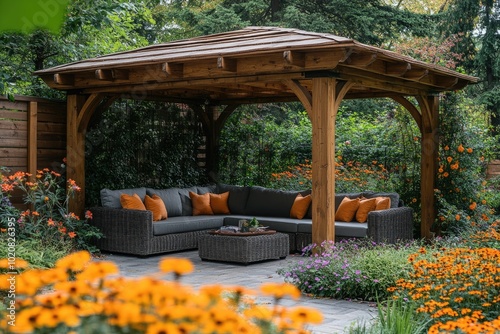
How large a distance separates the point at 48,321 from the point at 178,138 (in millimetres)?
10681

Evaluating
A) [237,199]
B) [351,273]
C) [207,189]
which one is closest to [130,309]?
[351,273]

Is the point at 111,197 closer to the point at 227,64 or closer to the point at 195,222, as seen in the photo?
the point at 195,222

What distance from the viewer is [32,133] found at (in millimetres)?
9570

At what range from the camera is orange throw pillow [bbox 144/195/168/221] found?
33.0 ft

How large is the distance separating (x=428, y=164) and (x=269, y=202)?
97.8 inches

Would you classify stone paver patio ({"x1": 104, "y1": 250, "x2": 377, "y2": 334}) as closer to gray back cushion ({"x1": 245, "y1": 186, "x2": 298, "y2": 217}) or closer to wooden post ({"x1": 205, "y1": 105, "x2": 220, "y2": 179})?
gray back cushion ({"x1": 245, "y1": 186, "x2": 298, "y2": 217})

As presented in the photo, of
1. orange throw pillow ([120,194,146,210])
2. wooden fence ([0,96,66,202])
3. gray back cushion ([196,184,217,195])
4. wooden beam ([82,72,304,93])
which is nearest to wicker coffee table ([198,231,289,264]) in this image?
orange throw pillow ([120,194,146,210])

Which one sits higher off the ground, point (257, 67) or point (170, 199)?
point (257, 67)

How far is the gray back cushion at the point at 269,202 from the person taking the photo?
35.2ft

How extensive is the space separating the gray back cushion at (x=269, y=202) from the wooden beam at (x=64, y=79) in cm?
332

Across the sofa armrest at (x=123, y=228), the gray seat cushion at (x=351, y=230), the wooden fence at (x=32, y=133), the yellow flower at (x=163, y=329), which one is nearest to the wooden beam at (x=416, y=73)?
the gray seat cushion at (x=351, y=230)

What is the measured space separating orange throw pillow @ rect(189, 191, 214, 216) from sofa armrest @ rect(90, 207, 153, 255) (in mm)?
1667

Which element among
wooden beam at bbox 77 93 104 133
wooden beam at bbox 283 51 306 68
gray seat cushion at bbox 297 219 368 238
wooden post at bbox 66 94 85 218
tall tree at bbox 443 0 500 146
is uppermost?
tall tree at bbox 443 0 500 146

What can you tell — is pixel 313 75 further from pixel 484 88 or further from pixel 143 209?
pixel 484 88
